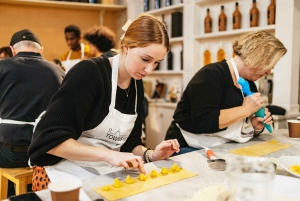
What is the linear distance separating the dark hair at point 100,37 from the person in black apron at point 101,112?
1.69 metres

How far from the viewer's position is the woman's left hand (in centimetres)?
134

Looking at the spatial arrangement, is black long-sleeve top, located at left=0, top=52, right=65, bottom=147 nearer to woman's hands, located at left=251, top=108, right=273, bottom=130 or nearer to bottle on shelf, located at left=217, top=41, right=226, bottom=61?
woman's hands, located at left=251, top=108, right=273, bottom=130

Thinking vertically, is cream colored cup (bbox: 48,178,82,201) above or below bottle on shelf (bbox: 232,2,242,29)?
below

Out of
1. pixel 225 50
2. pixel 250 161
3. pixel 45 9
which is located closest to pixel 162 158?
pixel 250 161

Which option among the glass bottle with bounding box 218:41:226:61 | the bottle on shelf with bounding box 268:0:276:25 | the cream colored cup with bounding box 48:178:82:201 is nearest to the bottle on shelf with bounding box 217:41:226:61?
the glass bottle with bounding box 218:41:226:61

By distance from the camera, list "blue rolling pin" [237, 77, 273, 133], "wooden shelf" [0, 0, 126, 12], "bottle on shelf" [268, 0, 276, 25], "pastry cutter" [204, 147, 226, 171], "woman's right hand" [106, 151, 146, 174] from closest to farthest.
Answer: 1. "woman's right hand" [106, 151, 146, 174]
2. "pastry cutter" [204, 147, 226, 171]
3. "blue rolling pin" [237, 77, 273, 133]
4. "bottle on shelf" [268, 0, 276, 25]
5. "wooden shelf" [0, 0, 126, 12]

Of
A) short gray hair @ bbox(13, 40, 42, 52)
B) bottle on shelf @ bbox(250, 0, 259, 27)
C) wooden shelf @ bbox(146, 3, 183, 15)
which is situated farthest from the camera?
wooden shelf @ bbox(146, 3, 183, 15)

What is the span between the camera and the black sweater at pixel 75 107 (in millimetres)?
1198

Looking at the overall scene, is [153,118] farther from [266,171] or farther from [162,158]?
[266,171]

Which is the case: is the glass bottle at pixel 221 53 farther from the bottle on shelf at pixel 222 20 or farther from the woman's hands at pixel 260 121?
the woman's hands at pixel 260 121

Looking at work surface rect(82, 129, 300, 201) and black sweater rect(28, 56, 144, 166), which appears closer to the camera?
work surface rect(82, 129, 300, 201)

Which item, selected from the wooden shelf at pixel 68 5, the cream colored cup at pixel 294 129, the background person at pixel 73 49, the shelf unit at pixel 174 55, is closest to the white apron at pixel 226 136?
the cream colored cup at pixel 294 129

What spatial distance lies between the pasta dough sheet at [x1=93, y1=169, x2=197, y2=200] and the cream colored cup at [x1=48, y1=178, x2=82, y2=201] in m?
0.14

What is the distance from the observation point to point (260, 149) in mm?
1562
